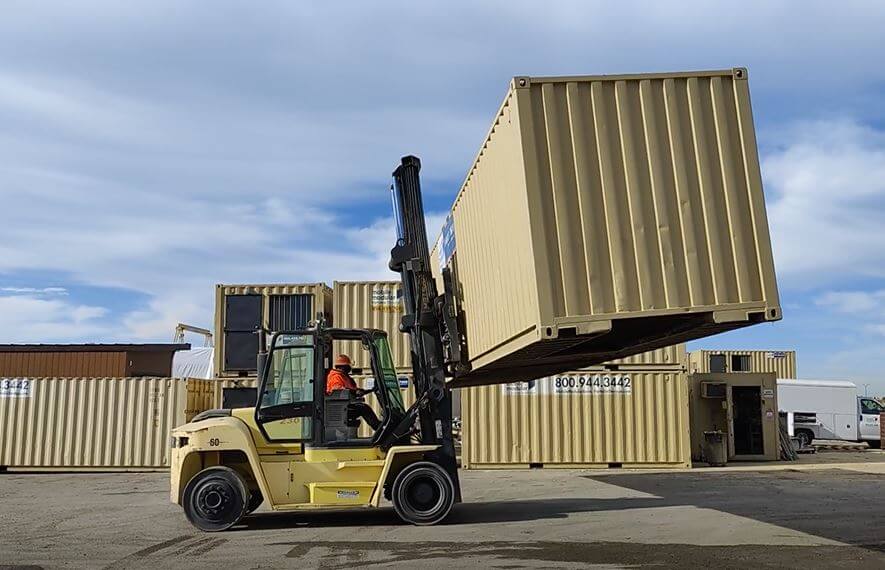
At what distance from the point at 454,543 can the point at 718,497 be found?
631 cm

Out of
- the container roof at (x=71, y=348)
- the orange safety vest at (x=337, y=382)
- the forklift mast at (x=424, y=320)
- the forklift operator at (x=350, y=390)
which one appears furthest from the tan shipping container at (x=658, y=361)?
the container roof at (x=71, y=348)

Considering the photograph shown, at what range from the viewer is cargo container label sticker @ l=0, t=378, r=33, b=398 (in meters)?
20.8

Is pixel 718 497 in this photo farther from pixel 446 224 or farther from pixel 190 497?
pixel 190 497

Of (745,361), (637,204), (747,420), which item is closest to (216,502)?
(637,204)

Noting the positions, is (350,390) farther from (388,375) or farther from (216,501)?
(216,501)

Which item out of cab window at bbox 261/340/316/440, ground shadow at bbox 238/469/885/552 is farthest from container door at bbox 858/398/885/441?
cab window at bbox 261/340/316/440

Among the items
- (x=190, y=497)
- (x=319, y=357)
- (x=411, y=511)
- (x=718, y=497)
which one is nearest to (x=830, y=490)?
(x=718, y=497)

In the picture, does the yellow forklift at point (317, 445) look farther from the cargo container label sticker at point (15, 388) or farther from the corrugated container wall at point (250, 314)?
the cargo container label sticker at point (15, 388)

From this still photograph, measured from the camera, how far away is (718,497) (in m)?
14.1

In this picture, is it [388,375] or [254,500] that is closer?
[388,375]

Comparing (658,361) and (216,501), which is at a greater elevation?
(658,361)

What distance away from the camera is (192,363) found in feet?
128

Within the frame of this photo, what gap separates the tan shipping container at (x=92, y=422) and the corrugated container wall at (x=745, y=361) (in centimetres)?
2058

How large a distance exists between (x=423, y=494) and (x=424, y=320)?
227cm
